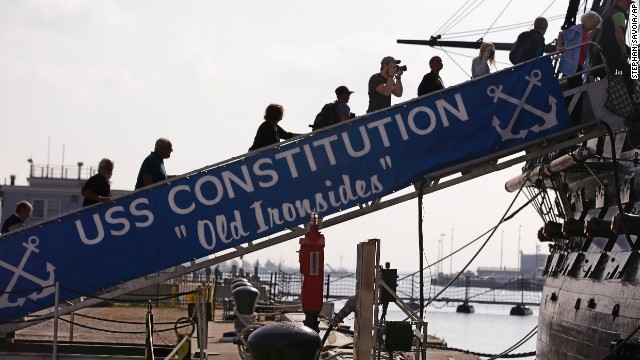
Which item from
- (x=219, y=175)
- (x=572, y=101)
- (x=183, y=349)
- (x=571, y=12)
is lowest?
(x=183, y=349)

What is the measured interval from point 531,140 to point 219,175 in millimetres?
3899

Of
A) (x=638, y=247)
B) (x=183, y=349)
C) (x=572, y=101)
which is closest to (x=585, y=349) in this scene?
(x=638, y=247)

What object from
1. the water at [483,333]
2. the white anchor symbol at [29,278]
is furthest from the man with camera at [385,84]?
the water at [483,333]

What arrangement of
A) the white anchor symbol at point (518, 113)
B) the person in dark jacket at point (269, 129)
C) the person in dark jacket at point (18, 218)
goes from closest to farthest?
the white anchor symbol at point (518, 113) → the person in dark jacket at point (269, 129) → the person in dark jacket at point (18, 218)

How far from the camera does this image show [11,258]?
15625mm

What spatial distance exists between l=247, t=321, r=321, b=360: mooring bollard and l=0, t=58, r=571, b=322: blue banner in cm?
554

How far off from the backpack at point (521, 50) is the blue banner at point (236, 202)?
6.40ft

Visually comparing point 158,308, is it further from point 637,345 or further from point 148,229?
point 637,345

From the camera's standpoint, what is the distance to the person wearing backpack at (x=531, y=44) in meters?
17.4

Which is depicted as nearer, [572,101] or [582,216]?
[572,101]

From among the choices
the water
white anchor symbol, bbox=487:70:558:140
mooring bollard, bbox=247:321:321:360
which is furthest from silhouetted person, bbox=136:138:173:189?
the water

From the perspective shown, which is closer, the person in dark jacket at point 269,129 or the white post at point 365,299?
the white post at point 365,299

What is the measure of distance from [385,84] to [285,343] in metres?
7.12

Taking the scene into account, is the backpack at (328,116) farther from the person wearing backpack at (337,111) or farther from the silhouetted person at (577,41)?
the silhouetted person at (577,41)
